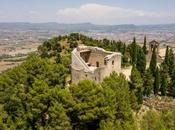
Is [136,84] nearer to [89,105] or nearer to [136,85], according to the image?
[136,85]

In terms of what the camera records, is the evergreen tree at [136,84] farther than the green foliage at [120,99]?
Yes

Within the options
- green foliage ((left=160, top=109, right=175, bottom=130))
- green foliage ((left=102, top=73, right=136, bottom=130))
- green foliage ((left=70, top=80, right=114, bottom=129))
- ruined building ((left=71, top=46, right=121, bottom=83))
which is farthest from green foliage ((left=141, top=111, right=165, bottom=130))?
ruined building ((left=71, top=46, right=121, bottom=83))

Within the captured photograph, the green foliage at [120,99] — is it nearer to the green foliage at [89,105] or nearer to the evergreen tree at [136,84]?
the green foliage at [89,105]

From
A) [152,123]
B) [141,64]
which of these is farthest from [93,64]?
[152,123]

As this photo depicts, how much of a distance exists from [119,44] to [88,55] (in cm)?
2362

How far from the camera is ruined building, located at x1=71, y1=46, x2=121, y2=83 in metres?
43.3

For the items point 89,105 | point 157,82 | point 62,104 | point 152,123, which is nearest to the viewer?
point 152,123

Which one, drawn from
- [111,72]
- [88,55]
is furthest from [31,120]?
[88,55]

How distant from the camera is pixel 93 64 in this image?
51.0m

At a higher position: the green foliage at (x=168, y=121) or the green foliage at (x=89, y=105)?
the green foliage at (x=89, y=105)

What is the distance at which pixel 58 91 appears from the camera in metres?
39.3

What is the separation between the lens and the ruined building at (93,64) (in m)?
43.3

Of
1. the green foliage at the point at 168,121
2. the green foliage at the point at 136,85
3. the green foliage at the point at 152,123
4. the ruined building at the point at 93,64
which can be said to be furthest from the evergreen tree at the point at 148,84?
the green foliage at the point at 152,123

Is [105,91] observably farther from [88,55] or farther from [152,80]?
[152,80]
